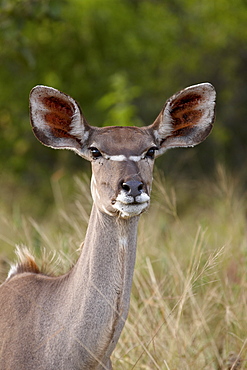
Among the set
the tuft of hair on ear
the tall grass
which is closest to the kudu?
the tuft of hair on ear

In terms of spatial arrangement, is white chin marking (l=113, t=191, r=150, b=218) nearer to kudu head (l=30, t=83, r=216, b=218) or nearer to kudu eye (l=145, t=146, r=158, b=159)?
kudu head (l=30, t=83, r=216, b=218)

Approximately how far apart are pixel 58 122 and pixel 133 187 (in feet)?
3.18

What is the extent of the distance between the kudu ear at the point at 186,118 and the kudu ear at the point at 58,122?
1.68 feet

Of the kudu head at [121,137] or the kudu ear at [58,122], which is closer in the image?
the kudu head at [121,137]

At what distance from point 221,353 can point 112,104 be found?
9122 mm

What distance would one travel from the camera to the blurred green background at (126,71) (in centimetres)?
1496

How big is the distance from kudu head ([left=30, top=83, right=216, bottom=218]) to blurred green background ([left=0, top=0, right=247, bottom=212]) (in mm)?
7914

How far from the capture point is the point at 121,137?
15.6ft

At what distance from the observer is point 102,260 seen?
4.62 meters

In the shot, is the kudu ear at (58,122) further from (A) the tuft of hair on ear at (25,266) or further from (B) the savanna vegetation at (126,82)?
(B) the savanna vegetation at (126,82)

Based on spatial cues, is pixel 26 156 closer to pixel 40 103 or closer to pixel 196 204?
pixel 196 204

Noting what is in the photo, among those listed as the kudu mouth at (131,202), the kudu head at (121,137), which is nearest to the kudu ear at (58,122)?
the kudu head at (121,137)

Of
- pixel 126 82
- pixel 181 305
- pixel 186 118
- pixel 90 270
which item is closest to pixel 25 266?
pixel 90 270

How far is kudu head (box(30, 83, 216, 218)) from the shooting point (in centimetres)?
444
